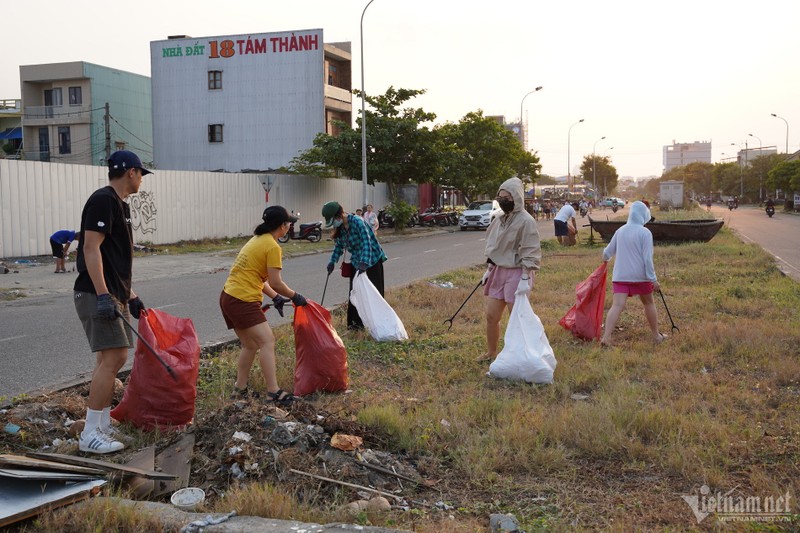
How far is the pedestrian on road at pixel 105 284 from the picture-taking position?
4.30m

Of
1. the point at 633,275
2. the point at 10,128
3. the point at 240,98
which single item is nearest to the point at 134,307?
the point at 633,275

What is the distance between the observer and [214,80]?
45.2 m

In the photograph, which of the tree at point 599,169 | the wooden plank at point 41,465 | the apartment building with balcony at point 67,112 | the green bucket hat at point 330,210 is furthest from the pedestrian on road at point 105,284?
the tree at point 599,169

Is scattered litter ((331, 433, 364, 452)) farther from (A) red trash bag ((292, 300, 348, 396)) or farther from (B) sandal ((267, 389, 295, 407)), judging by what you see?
(A) red trash bag ((292, 300, 348, 396))

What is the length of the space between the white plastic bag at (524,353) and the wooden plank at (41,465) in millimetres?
3385

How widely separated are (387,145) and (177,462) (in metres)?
30.2

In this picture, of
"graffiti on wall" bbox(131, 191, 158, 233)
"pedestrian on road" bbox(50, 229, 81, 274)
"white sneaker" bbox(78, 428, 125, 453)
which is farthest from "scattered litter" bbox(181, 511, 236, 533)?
"graffiti on wall" bbox(131, 191, 158, 233)

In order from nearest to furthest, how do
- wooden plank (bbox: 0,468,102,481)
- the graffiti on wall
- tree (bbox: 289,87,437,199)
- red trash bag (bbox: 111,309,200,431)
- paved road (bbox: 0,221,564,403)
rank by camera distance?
wooden plank (bbox: 0,468,102,481), red trash bag (bbox: 111,309,200,431), paved road (bbox: 0,221,564,403), the graffiti on wall, tree (bbox: 289,87,437,199)

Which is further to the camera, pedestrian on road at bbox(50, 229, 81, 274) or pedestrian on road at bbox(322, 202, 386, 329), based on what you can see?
pedestrian on road at bbox(50, 229, 81, 274)

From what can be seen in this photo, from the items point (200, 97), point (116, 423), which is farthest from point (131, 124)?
point (116, 423)

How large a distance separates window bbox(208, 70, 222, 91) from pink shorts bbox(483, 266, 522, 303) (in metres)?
41.8

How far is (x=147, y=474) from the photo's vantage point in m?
3.78

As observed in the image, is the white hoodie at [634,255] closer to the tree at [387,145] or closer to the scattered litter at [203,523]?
the scattered litter at [203,523]

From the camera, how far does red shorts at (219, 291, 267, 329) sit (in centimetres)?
530
